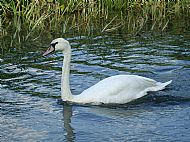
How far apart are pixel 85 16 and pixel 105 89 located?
7136 mm

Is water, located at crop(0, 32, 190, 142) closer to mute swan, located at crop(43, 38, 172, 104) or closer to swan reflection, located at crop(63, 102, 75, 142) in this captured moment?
swan reflection, located at crop(63, 102, 75, 142)

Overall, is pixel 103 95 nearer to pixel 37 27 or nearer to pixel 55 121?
pixel 55 121

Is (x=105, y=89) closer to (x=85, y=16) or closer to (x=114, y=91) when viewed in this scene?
(x=114, y=91)

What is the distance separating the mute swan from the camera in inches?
344

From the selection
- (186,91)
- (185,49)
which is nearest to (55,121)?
(186,91)

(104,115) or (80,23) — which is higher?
(80,23)

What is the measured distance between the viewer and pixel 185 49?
1193cm

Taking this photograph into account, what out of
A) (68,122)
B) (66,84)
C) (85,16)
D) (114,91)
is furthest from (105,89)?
(85,16)

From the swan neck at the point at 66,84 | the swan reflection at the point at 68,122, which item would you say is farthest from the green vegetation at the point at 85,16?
the swan reflection at the point at 68,122

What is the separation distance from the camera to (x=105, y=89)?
28.8 feet

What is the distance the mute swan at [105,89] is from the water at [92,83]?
5.1 inches

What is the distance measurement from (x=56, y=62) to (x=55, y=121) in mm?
3408

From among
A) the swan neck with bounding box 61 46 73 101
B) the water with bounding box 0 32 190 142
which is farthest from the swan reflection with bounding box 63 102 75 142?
the swan neck with bounding box 61 46 73 101

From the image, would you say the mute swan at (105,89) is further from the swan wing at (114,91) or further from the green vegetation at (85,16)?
the green vegetation at (85,16)
